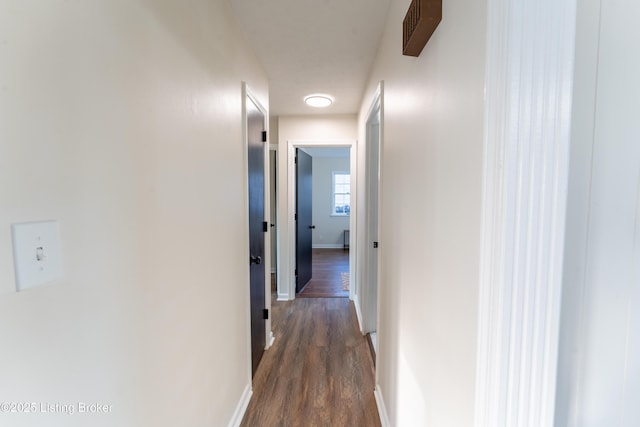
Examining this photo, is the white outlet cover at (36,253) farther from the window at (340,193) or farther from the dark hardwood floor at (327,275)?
the window at (340,193)

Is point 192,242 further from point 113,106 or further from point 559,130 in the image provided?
point 559,130

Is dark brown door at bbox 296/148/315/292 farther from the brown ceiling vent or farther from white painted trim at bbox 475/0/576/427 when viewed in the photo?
white painted trim at bbox 475/0/576/427

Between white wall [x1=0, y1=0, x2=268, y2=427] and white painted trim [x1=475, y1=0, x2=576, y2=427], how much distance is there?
2.96 ft

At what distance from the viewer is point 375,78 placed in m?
2.22

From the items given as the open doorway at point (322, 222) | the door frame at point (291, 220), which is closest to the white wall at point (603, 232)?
the door frame at point (291, 220)

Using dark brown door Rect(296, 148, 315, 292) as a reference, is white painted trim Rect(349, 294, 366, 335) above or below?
below

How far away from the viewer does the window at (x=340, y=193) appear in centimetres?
738

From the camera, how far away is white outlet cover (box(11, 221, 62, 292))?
0.54m

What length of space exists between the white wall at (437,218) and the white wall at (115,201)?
0.91m

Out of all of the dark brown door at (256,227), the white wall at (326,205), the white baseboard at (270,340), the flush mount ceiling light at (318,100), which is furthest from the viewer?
the white wall at (326,205)

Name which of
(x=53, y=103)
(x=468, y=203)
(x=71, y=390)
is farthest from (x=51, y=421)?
(x=468, y=203)

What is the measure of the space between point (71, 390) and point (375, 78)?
2.35 metres

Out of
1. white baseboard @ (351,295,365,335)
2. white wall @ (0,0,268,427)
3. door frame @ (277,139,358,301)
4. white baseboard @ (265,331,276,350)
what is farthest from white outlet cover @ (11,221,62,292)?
door frame @ (277,139,358,301)

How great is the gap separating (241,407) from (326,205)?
582cm
